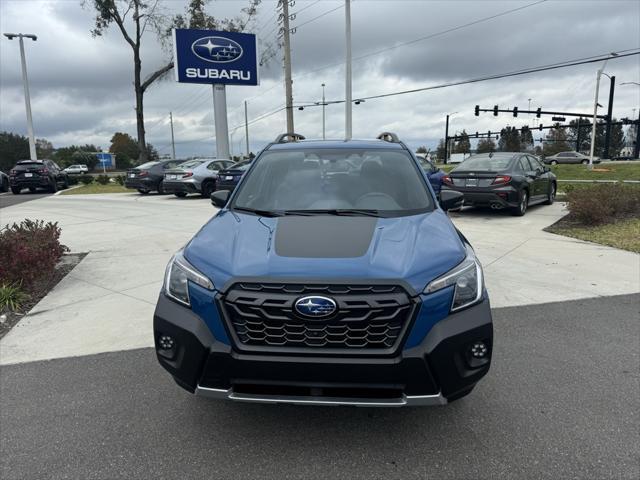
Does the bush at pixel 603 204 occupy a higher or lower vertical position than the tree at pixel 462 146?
lower

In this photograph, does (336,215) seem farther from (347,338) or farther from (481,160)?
(481,160)

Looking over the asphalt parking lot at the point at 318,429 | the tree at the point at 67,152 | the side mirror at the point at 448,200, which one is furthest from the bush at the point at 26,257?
the tree at the point at 67,152

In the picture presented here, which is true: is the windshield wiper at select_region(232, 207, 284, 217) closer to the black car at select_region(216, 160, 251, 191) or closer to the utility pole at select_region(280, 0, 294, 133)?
the black car at select_region(216, 160, 251, 191)

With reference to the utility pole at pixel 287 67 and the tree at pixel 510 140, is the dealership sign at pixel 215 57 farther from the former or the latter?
the tree at pixel 510 140

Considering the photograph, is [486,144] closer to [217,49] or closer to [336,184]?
[217,49]

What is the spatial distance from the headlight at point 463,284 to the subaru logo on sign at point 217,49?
26.2 meters

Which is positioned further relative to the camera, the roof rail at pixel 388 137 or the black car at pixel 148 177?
the black car at pixel 148 177

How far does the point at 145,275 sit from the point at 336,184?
383cm

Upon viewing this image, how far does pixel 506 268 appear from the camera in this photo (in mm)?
6879

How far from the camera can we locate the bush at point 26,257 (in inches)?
223

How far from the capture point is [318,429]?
9.70 ft

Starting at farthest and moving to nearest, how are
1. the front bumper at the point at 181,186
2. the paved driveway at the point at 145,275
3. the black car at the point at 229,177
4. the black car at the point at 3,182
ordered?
the black car at the point at 3,182 < the front bumper at the point at 181,186 < the black car at the point at 229,177 < the paved driveway at the point at 145,275

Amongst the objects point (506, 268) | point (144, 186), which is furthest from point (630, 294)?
point (144, 186)

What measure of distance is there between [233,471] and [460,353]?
1375 millimetres
